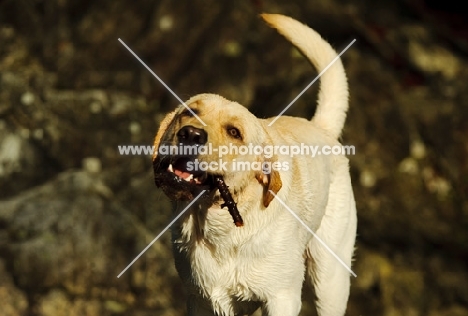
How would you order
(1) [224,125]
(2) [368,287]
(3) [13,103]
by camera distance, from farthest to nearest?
(3) [13,103] → (2) [368,287] → (1) [224,125]

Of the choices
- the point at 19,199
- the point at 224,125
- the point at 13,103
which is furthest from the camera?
the point at 13,103

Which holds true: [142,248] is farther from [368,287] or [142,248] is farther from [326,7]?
[326,7]

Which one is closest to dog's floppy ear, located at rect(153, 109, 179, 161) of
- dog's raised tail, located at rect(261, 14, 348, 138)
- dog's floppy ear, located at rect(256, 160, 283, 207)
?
dog's floppy ear, located at rect(256, 160, 283, 207)

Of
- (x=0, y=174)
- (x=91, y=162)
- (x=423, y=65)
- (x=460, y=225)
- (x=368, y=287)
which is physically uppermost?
(x=423, y=65)

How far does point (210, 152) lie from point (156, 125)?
228 inches

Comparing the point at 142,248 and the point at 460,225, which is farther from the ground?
the point at 460,225

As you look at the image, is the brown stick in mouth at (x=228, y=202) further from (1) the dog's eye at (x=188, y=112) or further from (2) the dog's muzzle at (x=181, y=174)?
(1) the dog's eye at (x=188, y=112)

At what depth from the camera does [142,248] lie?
8820 mm

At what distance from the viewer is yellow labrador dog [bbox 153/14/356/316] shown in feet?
14.0

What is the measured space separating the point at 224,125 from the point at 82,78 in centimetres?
621

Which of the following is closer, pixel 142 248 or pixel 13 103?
pixel 142 248

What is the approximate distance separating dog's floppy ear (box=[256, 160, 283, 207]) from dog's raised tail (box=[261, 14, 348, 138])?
4.49 ft


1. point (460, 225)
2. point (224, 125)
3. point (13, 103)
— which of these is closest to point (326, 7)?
point (460, 225)

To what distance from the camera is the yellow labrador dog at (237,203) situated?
168 inches
